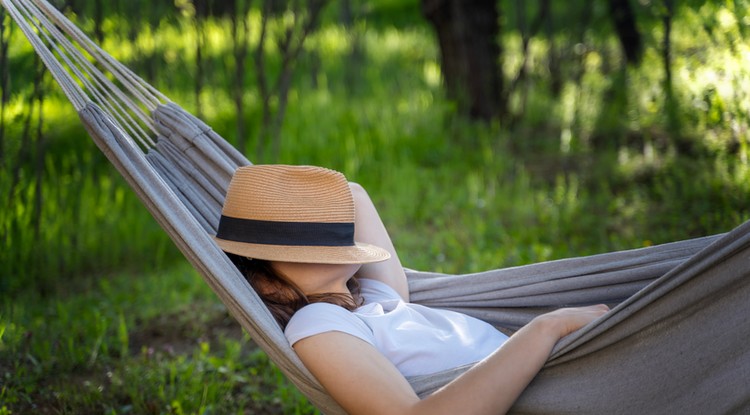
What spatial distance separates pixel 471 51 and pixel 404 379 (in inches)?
193

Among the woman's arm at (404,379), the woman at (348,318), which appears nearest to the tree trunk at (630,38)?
the woman at (348,318)

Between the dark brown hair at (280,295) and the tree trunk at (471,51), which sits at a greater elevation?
the tree trunk at (471,51)

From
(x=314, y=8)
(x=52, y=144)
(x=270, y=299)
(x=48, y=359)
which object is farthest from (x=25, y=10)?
(x=52, y=144)

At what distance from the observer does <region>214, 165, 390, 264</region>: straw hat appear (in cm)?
198

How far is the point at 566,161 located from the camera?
5867 mm

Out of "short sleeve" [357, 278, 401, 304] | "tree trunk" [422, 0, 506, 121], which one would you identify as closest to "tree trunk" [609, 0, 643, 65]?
"tree trunk" [422, 0, 506, 121]

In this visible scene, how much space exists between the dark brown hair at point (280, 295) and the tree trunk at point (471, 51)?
4.54 metres

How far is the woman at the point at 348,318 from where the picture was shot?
5.73 ft

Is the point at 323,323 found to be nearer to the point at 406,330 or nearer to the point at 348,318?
the point at 348,318

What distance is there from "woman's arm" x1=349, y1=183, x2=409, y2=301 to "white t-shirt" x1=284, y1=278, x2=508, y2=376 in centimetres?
8

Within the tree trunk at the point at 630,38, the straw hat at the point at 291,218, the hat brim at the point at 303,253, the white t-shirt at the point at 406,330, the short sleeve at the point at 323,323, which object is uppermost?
the tree trunk at the point at 630,38

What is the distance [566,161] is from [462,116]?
0.95 metres

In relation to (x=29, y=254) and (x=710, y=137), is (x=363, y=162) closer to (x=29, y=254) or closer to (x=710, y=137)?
(x=710, y=137)

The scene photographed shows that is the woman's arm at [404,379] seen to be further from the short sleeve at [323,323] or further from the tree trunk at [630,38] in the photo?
the tree trunk at [630,38]
